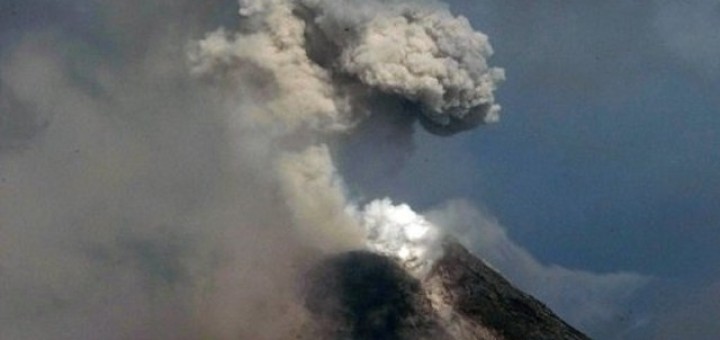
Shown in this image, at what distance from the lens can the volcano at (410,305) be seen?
7162cm

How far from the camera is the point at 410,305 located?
73.3 metres

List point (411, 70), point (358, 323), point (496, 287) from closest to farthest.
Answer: point (411, 70) → point (358, 323) → point (496, 287)

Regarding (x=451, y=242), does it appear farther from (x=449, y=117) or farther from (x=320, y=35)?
(x=320, y=35)

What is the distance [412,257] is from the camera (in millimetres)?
75562

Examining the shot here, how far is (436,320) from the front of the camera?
7275 centimetres

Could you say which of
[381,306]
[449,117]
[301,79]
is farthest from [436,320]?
[301,79]

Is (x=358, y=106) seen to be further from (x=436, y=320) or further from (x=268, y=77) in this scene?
(x=436, y=320)

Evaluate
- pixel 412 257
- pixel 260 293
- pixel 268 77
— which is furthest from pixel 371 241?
pixel 268 77

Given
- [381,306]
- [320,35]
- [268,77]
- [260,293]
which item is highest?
[320,35]

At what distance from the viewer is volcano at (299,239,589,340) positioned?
71.6m

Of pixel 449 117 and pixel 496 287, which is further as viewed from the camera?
pixel 496 287

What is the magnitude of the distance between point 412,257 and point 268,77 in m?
18.6

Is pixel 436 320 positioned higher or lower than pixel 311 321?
higher

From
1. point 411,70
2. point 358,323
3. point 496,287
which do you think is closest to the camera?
point 411,70
